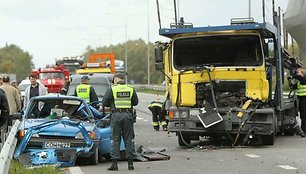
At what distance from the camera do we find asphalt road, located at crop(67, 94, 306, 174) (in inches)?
444

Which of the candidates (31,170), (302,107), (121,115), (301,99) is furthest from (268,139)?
(31,170)

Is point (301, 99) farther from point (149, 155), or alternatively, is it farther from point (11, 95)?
point (11, 95)

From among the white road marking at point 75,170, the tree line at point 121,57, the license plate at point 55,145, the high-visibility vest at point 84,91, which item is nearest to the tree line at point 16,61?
the tree line at point 121,57

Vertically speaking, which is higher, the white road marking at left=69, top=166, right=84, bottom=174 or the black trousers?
the black trousers

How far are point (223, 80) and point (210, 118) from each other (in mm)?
928

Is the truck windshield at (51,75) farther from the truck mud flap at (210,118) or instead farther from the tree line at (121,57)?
the tree line at (121,57)

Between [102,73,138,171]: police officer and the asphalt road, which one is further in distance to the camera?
[102,73,138,171]: police officer

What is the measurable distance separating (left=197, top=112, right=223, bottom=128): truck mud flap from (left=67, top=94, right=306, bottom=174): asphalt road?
2.05ft

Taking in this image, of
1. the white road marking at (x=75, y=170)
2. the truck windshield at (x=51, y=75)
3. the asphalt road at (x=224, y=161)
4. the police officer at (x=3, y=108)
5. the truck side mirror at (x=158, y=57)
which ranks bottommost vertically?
the asphalt road at (x=224, y=161)

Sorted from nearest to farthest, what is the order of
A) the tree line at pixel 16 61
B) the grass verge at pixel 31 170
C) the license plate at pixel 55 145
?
the grass verge at pixel 31 170, the license plate at pixel 55 145, the tree line at pixel 16 61

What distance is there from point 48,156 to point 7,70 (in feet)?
382

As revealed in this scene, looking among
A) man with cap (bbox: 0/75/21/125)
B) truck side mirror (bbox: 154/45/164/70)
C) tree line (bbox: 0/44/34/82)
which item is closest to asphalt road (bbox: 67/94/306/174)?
truck side mirror (bbox: 154/45/164/70)

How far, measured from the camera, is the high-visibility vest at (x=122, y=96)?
38.2 ft

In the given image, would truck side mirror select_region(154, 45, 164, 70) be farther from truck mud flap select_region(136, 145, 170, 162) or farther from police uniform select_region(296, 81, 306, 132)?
police uniform select_region(296, 81, 306, 132)
